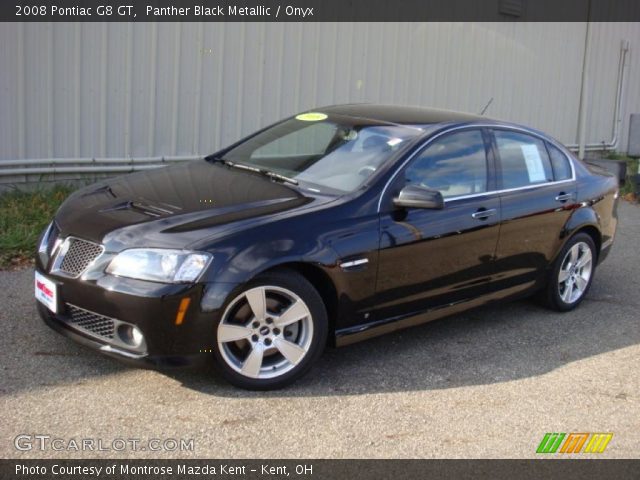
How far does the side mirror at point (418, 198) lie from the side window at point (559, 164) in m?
1.71

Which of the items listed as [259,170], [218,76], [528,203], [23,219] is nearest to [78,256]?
[259,170]

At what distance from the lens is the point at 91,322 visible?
425 centimetres

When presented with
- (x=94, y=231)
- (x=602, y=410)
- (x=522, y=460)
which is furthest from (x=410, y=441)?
(x=94, y=231)

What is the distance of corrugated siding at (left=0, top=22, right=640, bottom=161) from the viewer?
7.71 meters

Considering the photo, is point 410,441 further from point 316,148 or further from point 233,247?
point 316,148

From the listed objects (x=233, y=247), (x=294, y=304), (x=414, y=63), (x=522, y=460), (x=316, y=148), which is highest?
(x=414, y=63)

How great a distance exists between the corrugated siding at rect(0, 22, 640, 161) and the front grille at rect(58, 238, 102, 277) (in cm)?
372

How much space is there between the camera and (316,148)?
5.41 metres

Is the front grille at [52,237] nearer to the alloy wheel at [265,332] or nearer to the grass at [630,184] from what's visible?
the alloy wheel at [265,332]

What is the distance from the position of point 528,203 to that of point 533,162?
43 cm

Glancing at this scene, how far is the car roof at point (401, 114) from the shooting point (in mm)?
5508

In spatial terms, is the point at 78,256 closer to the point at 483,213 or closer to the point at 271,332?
the point at 271,332

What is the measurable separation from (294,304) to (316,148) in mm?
1432

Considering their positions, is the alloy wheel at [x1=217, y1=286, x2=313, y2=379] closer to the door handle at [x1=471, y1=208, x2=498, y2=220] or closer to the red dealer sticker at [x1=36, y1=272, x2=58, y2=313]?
the red dealer sticker at [x1=36, y1=272, x2=58, y2=313]
